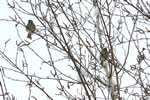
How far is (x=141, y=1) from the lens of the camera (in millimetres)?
2889

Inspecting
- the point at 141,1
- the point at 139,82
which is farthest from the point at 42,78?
the point at 141,1

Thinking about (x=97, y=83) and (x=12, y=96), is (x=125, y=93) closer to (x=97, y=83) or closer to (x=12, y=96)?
(x=97, y=83)

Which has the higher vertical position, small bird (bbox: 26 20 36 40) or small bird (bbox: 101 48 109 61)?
small bird (bbox: 26 20 36 40)

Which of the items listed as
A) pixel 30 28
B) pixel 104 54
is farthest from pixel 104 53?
pixel 30 28

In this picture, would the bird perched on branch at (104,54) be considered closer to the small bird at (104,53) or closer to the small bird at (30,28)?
the small bird at (104,53)

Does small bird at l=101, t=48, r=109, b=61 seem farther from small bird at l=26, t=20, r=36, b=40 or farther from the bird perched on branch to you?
small bird at l=26, t=20, r=36, b=40

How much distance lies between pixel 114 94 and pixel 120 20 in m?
0.95

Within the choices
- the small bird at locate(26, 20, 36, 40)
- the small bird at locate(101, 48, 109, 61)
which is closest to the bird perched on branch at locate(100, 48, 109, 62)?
the small bird at locate(101, 48, 109, 61)

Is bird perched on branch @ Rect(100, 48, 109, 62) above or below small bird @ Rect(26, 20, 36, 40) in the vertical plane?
below

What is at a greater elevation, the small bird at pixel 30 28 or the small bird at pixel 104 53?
the small bird at pixel 30 28

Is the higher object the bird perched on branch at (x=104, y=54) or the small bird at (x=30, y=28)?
the small bird at (x=30, y=28)

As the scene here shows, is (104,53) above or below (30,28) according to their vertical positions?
below

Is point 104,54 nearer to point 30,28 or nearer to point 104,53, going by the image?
point 104,53

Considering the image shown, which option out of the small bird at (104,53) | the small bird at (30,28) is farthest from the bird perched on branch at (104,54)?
the small bird at (30,28)
